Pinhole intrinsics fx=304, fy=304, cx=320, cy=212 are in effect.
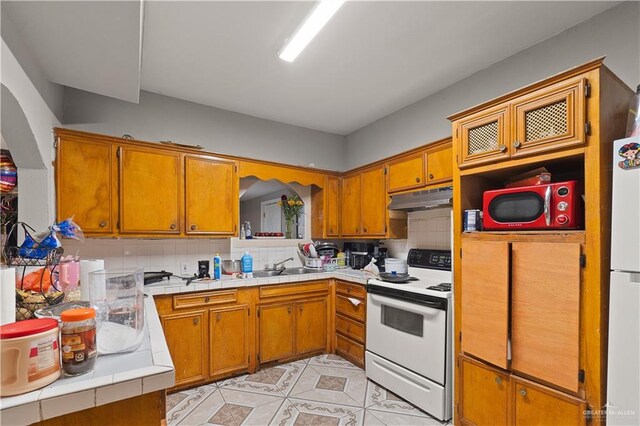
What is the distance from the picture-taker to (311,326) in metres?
3.21

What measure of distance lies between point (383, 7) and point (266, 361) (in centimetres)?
305

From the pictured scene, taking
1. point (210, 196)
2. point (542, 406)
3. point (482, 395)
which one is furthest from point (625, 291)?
point (210, 196)

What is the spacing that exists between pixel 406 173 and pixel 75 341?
2.73m

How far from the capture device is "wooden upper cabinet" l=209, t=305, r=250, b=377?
8.82 ft

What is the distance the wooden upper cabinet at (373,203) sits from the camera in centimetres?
324

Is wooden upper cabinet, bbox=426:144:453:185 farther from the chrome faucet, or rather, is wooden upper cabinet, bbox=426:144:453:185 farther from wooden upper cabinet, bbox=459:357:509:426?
the chrome faucet

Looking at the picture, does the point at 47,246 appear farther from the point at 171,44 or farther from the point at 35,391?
the point at 171,44

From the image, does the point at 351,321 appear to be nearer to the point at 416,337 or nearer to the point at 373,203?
the point at 416,337

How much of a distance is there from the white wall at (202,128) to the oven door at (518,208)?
96.4 inches

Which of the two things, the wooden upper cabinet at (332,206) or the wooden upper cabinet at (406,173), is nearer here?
the wooden upper cabinet at (406,173)

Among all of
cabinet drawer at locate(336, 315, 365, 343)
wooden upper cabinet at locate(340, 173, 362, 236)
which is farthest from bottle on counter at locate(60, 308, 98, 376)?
wooden upper cabinet at locate(340, 173, 362, 236)

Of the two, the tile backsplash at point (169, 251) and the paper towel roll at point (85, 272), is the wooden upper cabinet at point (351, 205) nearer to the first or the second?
the tile backsplash at point (169, 251)

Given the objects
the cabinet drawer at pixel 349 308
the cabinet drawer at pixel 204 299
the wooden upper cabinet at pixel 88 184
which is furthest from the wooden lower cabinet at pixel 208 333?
the cabinet drawer at pixel 349 308

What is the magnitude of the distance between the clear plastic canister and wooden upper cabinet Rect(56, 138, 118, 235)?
1.58 metres
